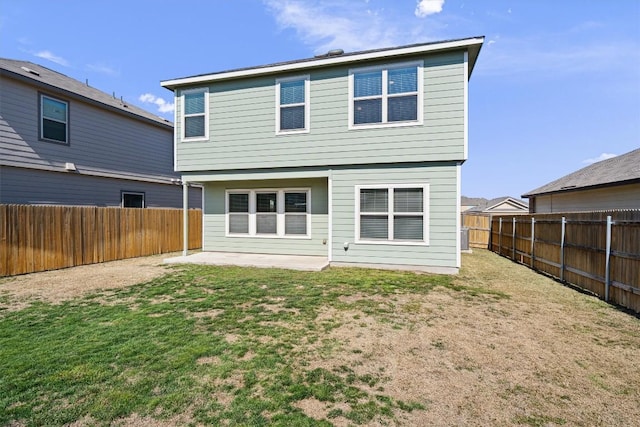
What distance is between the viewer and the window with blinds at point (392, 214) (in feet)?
26.1

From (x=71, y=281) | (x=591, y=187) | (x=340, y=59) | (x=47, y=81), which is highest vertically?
(x=47, y=81)

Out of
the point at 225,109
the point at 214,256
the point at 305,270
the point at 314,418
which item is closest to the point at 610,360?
the point at 314,418

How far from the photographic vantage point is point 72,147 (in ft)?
36.7

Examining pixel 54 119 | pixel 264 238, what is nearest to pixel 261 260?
pixel 264 238

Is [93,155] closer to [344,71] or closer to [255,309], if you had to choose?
[344,71]

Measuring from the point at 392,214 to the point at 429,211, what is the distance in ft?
3.07

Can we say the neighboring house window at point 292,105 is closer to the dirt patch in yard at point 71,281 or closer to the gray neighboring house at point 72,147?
the dirt patch in yard at point 71,281

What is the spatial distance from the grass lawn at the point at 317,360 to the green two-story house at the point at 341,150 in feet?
8.76

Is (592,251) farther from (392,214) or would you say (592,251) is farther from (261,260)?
(261,260)

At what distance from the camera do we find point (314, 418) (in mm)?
2330

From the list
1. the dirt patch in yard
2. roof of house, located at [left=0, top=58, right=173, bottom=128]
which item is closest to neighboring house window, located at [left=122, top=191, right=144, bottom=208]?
roof of house, located at [left=0, top=58, right=173, bottom=128]

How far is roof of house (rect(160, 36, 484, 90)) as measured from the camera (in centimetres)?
745

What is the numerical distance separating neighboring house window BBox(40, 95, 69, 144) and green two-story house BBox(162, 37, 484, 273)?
455cm

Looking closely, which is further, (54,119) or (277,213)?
(54,119)
